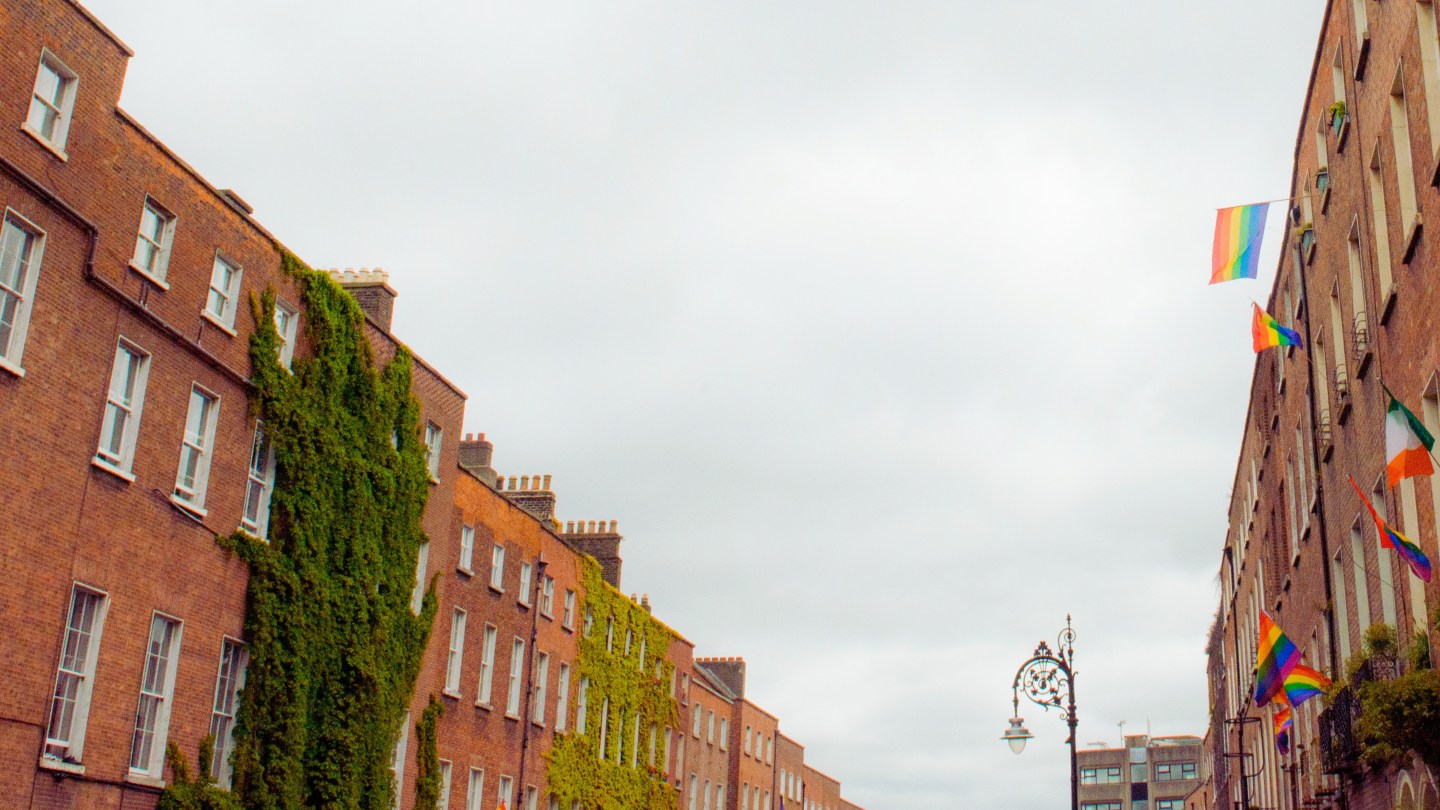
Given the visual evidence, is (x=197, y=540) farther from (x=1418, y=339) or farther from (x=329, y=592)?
(x=1418, y=339)

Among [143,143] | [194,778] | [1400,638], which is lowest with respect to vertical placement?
[194,778]

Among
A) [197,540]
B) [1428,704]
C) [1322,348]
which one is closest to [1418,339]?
[1428,704]

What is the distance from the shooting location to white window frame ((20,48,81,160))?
73.7 feet

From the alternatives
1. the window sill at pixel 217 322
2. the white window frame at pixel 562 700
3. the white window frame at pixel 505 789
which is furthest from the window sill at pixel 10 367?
the white window frame at pixel 562 700

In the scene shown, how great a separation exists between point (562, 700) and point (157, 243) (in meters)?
26.0

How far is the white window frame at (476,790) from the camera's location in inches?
1559

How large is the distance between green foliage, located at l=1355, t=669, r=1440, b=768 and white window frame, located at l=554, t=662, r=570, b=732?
107 feet

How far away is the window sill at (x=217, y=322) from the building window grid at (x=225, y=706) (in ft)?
20.2

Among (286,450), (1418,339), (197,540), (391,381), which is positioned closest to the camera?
(1418,339)

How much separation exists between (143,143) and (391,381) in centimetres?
1017

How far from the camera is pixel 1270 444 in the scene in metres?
37.1

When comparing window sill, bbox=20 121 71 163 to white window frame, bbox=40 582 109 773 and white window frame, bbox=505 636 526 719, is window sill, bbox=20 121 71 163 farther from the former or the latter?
white window frame, bbox=505 636 526 719

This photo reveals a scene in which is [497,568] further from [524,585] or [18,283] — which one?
[18,283]

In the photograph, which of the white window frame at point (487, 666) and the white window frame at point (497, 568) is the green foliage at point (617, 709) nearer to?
the white window frame at point (487, 666)
